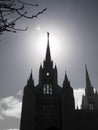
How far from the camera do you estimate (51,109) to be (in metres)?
31.3

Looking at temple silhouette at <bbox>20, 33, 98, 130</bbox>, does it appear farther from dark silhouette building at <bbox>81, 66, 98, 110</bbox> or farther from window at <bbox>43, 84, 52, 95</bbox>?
dark silhouette building at <bbox>81, 66, 98, 110</bbox>

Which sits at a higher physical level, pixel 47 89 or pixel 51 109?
pixel 47 89

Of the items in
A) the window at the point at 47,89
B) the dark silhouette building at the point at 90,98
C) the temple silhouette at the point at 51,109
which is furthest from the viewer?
the dark silhouette building at the point at 90,98

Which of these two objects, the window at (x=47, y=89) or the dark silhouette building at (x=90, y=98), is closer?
the window at (x=47, y=89)

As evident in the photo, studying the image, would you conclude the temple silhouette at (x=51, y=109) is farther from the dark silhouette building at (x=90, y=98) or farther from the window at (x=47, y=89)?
the dark silhouette building at (x=90, y=98)

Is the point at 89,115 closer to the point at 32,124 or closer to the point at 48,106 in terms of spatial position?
the point at 48,106

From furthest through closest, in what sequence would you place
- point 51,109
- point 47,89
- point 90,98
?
point 90,98
point 47,89
point 51,109

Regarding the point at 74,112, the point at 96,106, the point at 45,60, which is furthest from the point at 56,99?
the point at 96,106

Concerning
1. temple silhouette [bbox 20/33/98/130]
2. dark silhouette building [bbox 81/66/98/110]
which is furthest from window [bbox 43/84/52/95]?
dark silhouette building [bbox 81/66/98/110]

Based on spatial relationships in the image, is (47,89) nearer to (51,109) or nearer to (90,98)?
(51,109)

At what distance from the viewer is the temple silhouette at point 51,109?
96.0 ft

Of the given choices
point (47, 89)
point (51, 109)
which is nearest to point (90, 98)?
point (47, 89)

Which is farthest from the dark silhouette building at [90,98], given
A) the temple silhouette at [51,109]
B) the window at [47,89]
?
the window at [47,89]

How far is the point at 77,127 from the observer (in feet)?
99.6
